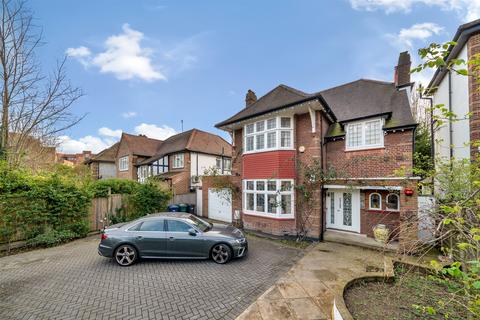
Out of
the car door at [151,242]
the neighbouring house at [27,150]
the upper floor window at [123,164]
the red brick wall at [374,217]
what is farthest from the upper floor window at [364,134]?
the upper floor window at [123,164]

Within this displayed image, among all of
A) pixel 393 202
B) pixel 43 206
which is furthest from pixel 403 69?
pixel 43 206

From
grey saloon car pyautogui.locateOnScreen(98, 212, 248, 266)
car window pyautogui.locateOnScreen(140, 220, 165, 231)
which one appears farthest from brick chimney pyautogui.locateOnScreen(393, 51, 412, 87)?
car window pyautogui.locateOnScreen(140, 220, 165, 231)

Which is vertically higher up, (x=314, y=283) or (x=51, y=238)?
(x=51, y=238)

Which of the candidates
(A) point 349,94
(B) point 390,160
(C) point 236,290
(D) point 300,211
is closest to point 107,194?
(C) point 236,290

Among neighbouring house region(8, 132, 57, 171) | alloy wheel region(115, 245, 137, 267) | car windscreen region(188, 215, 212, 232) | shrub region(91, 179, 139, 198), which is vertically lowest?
alloy wheel region(115, 245, 137, 267)

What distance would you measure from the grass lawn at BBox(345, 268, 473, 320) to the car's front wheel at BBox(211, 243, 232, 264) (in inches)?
137

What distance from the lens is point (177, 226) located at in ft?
22.9

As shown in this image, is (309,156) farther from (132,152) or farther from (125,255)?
(132,152)

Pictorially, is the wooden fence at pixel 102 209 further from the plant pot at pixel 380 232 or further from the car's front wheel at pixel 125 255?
the plant pot at pixel 380 232

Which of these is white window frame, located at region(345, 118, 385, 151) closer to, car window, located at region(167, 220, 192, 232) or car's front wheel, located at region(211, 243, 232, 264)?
car's front wheel, located at region(211, 243, 232, 264)

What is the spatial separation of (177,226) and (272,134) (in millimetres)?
6009

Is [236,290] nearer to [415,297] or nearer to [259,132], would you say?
[415,297]

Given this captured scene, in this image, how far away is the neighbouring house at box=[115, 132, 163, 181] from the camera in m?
24.9

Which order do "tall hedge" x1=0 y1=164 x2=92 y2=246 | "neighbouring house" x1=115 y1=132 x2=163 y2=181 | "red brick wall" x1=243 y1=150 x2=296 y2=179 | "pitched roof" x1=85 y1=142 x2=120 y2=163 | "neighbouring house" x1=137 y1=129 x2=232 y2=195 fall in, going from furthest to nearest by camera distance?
"pitched roof" x1=85 y1=142 x2=120 y2=163, "neighbouring house" x1=115 y1=132 x2=163 y2=181, "neighbouring house" x1=137 y1=129 x2=232 y2=195, "red brick wall" x1=243 y1=150 x2=296 y2=179, "tall hedge" x1=0 y1=164 x2=92 y2=246
